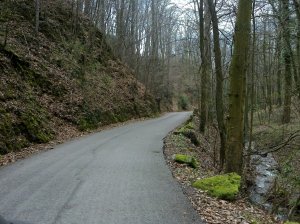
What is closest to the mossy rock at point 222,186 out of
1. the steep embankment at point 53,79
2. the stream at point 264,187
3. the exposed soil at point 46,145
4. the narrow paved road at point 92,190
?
the narrow paved road at point 92,190

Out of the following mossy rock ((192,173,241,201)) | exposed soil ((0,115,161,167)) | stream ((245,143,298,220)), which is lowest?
stream ((245,143,298,220))

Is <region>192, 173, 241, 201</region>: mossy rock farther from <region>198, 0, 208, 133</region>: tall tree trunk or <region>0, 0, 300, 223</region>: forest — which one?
<region>198, 0, 208, 133</region>: tall tree trunk

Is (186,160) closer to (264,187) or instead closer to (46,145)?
(264,187)

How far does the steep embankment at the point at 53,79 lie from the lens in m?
11.5

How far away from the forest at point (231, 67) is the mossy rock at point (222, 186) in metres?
0.95

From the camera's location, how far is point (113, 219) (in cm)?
477

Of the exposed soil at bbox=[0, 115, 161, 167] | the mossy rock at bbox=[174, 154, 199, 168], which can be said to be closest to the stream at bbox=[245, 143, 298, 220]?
the mossy rock at bbox=[174, 154, 199, 168]

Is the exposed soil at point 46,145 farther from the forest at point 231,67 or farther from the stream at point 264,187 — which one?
the stream at point 264,187

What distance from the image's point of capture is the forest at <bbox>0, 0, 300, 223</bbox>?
7672 millimetres

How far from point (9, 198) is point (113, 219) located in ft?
7.69

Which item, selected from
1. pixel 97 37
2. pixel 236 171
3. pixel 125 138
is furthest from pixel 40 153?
pixel 97 37

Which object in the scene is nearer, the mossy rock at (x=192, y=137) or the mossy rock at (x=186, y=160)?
the mossy rock at (x=186, y=160)

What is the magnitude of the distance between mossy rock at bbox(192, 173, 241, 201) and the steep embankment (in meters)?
6.71

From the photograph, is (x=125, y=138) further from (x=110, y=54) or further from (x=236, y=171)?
(x=110, y=54)
